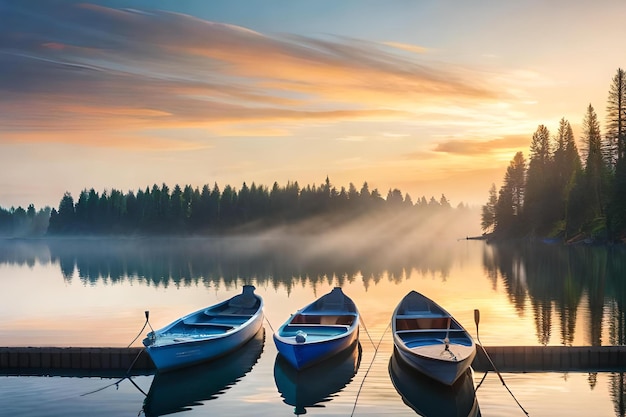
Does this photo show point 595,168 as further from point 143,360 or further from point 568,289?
point 143,360

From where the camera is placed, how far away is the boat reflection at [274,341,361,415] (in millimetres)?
23375

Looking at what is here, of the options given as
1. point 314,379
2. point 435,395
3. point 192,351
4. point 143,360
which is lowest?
point 314,379

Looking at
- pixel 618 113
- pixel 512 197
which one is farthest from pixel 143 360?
pixel 512 197

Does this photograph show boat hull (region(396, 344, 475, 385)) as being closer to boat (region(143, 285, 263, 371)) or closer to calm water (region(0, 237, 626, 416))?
calm water (region(0, 237, 626, 416))

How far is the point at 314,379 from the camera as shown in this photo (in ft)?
85.2

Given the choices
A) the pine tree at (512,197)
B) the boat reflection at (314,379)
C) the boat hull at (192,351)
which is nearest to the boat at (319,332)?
the boat reflection at (314,379)

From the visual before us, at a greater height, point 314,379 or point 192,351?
point 192,351

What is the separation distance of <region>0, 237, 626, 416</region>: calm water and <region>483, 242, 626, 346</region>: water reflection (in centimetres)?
13

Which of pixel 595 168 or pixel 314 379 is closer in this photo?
pixel 314 379

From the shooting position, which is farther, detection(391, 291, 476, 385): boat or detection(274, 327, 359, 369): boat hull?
detection(274, 327, 359, 369): boat hull

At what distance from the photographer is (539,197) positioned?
147250 millimetres

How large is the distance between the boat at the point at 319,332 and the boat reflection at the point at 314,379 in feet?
1.68

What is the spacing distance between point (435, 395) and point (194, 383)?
982 centimetres

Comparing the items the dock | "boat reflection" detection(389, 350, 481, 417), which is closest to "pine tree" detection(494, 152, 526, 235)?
the dock
